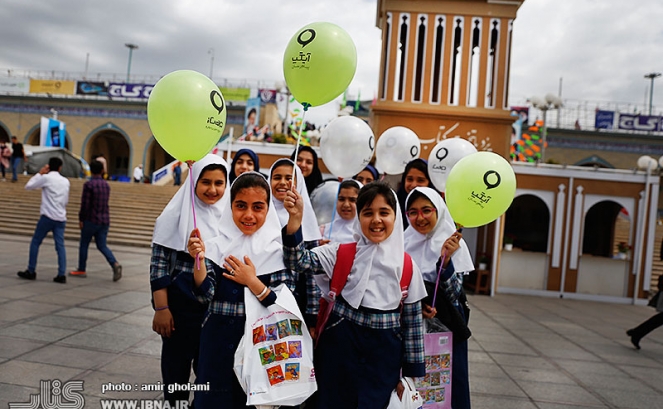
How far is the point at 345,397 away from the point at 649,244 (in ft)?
38.2

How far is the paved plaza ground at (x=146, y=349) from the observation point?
385cm

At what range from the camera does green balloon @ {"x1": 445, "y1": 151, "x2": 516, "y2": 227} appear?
9.87 feet

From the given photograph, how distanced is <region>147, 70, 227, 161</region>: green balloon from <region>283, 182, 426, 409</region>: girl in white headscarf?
60 centimetres

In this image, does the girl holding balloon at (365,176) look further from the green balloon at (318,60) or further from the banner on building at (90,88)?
the banner on building at (90,88)

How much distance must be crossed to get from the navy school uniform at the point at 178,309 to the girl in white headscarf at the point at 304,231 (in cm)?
57

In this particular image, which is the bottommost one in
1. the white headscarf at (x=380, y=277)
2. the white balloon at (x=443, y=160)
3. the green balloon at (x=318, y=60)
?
the white headscarf at (x=380, y=277)

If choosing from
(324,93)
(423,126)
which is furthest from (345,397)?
(423,126)

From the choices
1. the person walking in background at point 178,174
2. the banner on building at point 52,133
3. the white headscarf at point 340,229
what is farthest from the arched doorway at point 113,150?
the white headscarf at point 340,229

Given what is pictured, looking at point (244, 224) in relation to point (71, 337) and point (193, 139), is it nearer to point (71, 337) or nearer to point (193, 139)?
point (193, 139)

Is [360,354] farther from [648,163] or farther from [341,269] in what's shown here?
[648,163]

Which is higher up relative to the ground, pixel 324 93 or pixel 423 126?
pixel 423 126

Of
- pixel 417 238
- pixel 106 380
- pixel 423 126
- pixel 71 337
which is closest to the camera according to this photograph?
pixel 417 238

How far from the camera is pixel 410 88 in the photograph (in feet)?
36.5

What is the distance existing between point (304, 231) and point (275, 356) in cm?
80
